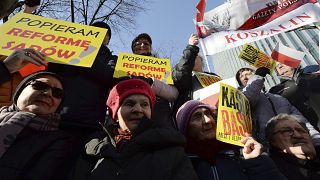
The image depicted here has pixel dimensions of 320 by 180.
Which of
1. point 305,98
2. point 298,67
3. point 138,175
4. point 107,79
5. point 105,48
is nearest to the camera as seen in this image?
point 138,175

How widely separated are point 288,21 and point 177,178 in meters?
3.35

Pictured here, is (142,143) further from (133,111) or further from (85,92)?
(85,92)

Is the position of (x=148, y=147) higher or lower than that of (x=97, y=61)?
lower

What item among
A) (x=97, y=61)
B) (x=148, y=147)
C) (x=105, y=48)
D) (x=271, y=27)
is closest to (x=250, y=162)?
(x=148, y=147)

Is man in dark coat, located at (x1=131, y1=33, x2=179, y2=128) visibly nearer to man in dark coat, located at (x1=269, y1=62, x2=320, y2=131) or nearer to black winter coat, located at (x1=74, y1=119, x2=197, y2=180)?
black winter coat, located at (x1=74, y1=119, x2=197, y2=180)

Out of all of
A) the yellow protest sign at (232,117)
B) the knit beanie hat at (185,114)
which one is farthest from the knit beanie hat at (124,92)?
the yellow protest sign at (232,117)

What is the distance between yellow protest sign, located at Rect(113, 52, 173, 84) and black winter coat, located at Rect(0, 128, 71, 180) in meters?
1.36

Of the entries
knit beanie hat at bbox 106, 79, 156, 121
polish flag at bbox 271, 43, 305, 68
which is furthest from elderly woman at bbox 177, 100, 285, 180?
polish flag at bbox 271, 43, 305, 68

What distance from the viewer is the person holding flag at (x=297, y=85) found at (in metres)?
3.70

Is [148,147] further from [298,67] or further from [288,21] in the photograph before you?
[288,21]

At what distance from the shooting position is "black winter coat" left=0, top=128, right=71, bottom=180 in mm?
1970

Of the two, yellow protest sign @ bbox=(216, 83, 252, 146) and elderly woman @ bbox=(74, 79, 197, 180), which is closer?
elderly woman @ bbox=(74, 79, 197, 180)

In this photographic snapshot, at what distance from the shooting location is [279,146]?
2.81 m

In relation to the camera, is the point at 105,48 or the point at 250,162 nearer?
the point at 250,162
